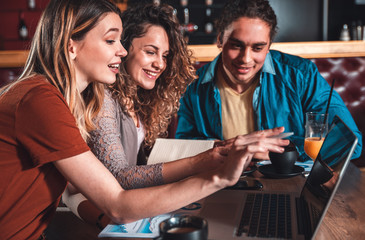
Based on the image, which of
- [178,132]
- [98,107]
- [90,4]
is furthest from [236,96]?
[90,4]

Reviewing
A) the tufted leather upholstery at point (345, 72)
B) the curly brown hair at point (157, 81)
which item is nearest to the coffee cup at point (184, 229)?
the curly brown hair at point (157, 81)

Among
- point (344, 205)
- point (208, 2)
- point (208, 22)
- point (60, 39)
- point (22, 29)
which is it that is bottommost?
point (344, 205)

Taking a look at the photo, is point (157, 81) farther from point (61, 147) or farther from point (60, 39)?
point (61, 147)

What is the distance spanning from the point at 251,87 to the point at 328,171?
1.21m

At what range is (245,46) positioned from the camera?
1831 mm

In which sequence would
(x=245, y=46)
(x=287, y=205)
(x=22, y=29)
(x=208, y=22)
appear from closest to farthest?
(x=287, y=205) → (x=245, y=46) → (x=22, y=29) → (x=208, y=22)

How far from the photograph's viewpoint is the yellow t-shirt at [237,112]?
2012 millimetres

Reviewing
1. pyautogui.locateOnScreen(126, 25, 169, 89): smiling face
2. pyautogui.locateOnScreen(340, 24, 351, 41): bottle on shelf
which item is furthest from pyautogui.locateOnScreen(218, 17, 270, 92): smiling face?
pyautogui.locateOnScreen(340, 24, 351, 41): bottle on shelf

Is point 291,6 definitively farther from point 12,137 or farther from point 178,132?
point 12,137

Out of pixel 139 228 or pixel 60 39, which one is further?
pixel 60 39

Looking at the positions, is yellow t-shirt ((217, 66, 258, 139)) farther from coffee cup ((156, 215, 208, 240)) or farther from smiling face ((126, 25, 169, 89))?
coffee cup ((156, 215, 208, 240))

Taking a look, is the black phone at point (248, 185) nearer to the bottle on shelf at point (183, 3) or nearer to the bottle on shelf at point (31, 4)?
the bottle on shelf at point (183, 3)

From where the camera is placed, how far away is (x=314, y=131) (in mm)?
1364

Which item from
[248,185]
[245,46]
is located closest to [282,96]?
[245,46]
